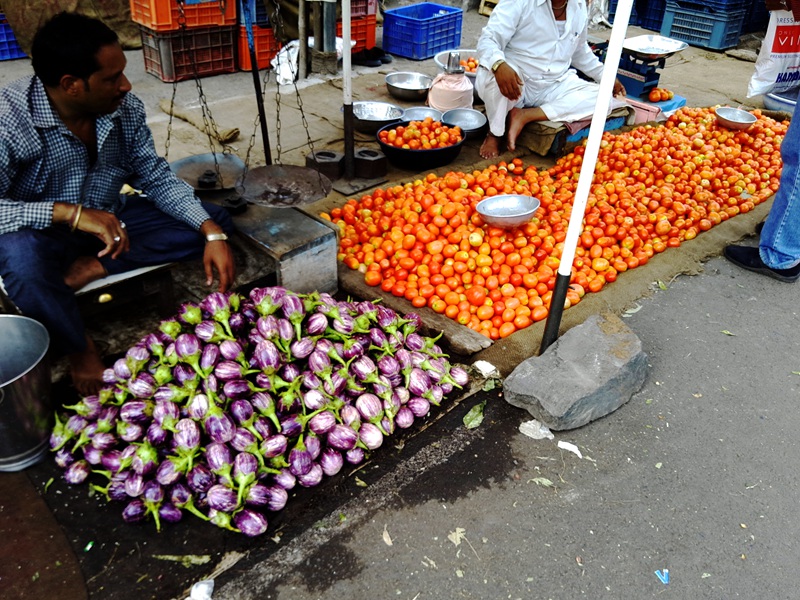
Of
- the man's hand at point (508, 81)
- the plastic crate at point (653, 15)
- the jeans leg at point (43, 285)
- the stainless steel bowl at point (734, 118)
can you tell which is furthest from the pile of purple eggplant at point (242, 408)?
the plastic crate at point (653, 15)

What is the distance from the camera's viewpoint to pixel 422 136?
445 centimetres

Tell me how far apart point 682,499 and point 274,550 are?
1.53 meters

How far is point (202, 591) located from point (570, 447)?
1493 mm

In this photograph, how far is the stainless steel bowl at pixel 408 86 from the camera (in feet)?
18.5

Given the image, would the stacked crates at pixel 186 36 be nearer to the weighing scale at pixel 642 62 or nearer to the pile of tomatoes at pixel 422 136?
the pile of tomatoes at pixel 422 136

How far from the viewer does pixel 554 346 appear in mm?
2824

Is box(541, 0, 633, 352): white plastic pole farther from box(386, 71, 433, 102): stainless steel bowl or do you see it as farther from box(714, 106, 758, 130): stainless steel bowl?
box(714, 106, 758, 130): stainless steel bowl

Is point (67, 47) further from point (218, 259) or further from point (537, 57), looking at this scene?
point (537, 57)

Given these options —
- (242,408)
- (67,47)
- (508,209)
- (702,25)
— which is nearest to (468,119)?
(508,209)

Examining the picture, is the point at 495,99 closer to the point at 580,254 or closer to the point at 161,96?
the point at 580,254

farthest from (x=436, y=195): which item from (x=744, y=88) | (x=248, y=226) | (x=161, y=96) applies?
(x=744, y=88)

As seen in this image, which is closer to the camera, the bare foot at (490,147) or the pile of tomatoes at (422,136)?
the pile of tomatoes at (422,136)

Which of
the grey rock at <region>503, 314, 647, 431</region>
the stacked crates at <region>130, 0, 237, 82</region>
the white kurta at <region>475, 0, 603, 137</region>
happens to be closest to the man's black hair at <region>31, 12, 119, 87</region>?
the grey rock at <region>503, 314, 647, 431</region>

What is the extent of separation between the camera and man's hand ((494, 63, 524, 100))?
4309 millimetres
